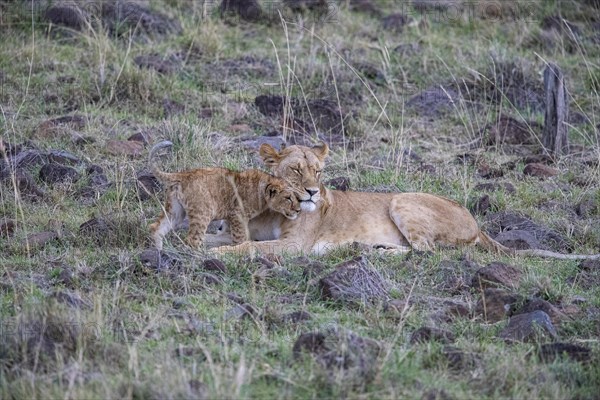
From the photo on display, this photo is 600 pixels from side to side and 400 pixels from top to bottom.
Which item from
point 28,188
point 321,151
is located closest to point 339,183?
point 321,151

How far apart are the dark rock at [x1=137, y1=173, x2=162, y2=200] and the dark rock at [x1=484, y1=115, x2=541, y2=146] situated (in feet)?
13.1

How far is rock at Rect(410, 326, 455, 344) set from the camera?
20.7 feet

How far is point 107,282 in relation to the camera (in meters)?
7.10

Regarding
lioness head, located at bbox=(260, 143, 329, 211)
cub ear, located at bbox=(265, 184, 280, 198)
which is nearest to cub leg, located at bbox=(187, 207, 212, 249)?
cub ear, located at bbox=(265, 184, 280, 198)

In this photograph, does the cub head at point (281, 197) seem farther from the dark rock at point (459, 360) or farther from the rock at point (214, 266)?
the dark rock at point (459, 360)

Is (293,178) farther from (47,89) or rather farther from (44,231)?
(47,89)

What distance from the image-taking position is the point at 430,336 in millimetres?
6344

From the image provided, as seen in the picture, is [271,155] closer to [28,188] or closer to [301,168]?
[301,168]

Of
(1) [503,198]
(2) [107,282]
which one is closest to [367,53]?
(1) [503,198]

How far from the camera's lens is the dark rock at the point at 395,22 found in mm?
15383

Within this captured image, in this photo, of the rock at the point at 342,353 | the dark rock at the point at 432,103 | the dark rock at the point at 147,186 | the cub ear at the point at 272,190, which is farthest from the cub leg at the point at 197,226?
the dark rock at the point at 432,103

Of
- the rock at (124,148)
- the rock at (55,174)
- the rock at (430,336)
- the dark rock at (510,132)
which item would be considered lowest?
the dark rock at (510,132)

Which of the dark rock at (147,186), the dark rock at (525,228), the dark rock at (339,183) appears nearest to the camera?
the dark rock at (525,228)

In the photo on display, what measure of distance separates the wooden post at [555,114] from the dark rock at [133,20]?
493cm
